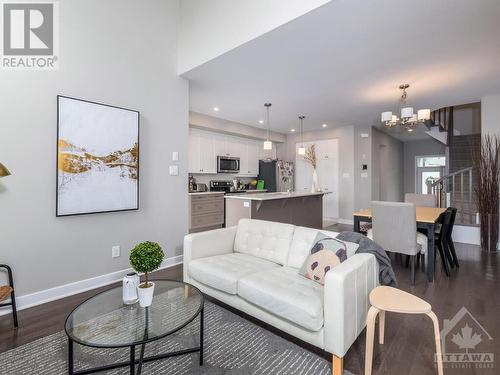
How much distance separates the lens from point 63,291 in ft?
8.48

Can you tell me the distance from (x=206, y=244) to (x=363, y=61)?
286cm

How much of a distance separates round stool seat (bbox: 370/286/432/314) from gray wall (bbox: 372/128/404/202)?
5.86 meters

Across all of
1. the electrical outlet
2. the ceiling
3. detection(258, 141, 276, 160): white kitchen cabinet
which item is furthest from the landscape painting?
detection(258, 141, 276, 160): white kitchen cabinet

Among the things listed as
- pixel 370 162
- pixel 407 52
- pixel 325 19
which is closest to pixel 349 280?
pixel 325 19

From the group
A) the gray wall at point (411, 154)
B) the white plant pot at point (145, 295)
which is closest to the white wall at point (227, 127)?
the white plant pot at point (145, 295)

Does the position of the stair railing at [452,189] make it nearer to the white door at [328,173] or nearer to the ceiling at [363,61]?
the ceiling at [363,61]

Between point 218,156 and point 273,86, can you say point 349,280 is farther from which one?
point 218,156

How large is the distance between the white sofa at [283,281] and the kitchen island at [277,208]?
1.36m

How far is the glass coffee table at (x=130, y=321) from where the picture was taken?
129 centimetres

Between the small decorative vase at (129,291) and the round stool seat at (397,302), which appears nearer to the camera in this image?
the round stool seat at (397,302)

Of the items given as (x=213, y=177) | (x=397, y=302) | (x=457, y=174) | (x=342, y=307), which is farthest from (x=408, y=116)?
(x=213, y=177)

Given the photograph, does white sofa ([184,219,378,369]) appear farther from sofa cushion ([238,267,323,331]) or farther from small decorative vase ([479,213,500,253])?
small decorative vase ([479,213,500,253])

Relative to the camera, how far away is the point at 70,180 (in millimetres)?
2580

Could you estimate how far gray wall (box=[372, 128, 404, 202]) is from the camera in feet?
23.0
